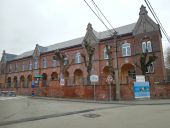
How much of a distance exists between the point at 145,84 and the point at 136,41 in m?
11.0

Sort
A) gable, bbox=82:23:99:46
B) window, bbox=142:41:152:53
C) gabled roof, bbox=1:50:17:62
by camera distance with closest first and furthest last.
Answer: window, bbox=142:41:152:53
gable, bbox=82:23:99:46
gabled roof, bbox=1:50:17:62

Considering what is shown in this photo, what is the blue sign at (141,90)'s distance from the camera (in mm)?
21984

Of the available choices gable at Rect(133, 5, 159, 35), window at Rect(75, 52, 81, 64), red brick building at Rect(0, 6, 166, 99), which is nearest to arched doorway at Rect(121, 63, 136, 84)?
red brick building at Rect(0, 6, 166, 99)

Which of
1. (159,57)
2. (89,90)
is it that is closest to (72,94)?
(89,90)

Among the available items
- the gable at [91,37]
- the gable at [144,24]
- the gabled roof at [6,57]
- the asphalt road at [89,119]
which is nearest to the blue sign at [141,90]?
the asphalt road at [89,119]

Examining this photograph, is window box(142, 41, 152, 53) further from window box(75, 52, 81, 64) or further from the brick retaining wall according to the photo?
window box(75, 52, 81, 64)

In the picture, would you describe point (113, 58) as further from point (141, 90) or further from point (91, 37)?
point (141, 90)

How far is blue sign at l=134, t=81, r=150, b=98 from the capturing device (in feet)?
72.1

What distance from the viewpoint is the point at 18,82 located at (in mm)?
52875

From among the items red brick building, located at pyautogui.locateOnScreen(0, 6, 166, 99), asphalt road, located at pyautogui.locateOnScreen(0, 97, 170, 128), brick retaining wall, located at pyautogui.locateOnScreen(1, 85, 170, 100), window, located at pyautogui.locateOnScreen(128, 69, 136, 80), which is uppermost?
red brick building, located at pyautogui.locateOnScreen(0, 6, 166, 99)

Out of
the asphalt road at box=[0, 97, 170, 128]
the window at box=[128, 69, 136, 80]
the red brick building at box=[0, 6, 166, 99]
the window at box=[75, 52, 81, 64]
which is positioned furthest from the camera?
the window at box=[75, 52, 81, 64]

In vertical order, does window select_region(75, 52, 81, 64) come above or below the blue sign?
above

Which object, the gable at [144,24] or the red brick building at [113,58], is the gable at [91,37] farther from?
the gable at [144,24]

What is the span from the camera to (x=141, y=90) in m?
22.1
